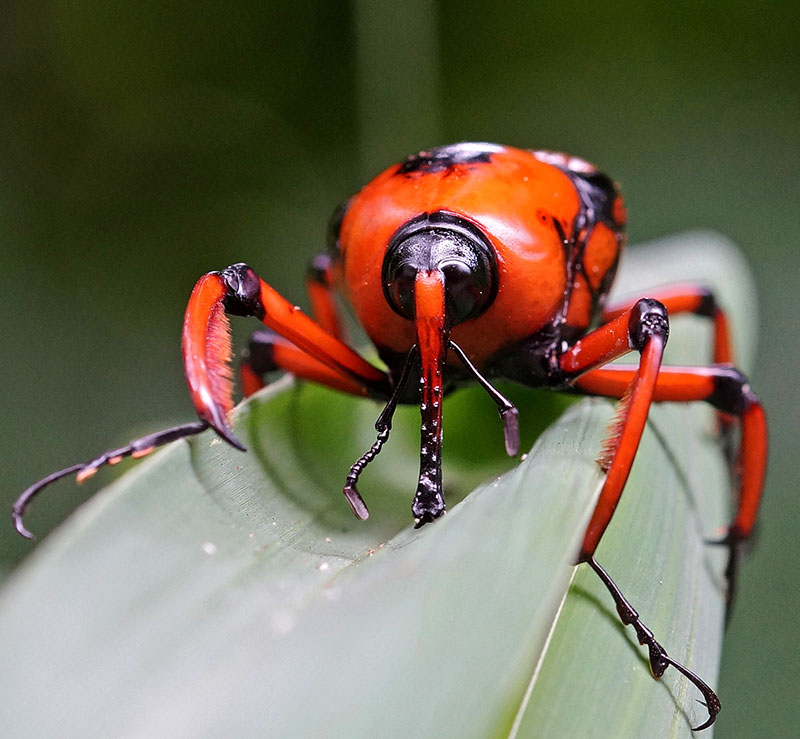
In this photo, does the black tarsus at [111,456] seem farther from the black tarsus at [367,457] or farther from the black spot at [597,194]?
the black spot at [597,194]

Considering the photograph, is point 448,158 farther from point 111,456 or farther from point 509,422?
point 111,456

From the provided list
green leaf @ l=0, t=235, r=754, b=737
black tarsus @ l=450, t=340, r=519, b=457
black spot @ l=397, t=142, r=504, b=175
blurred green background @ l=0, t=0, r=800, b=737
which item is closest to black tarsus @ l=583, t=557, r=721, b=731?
green leaf @ l=0, t=235, r=754, b=737

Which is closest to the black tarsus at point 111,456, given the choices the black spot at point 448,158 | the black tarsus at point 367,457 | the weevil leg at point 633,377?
the black tarsus at point 367,457

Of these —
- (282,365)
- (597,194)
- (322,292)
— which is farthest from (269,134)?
(282,365)

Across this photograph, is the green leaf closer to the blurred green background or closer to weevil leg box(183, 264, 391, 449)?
weevil leg box(183, 264, 391, 449)

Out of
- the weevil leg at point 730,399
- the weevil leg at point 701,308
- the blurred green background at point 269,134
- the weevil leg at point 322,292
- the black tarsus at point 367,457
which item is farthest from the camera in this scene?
the blurred green background at point 269,134

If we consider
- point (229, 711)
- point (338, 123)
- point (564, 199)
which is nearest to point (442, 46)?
point (338, 123)

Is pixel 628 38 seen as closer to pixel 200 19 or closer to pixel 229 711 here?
pixel 200 19
